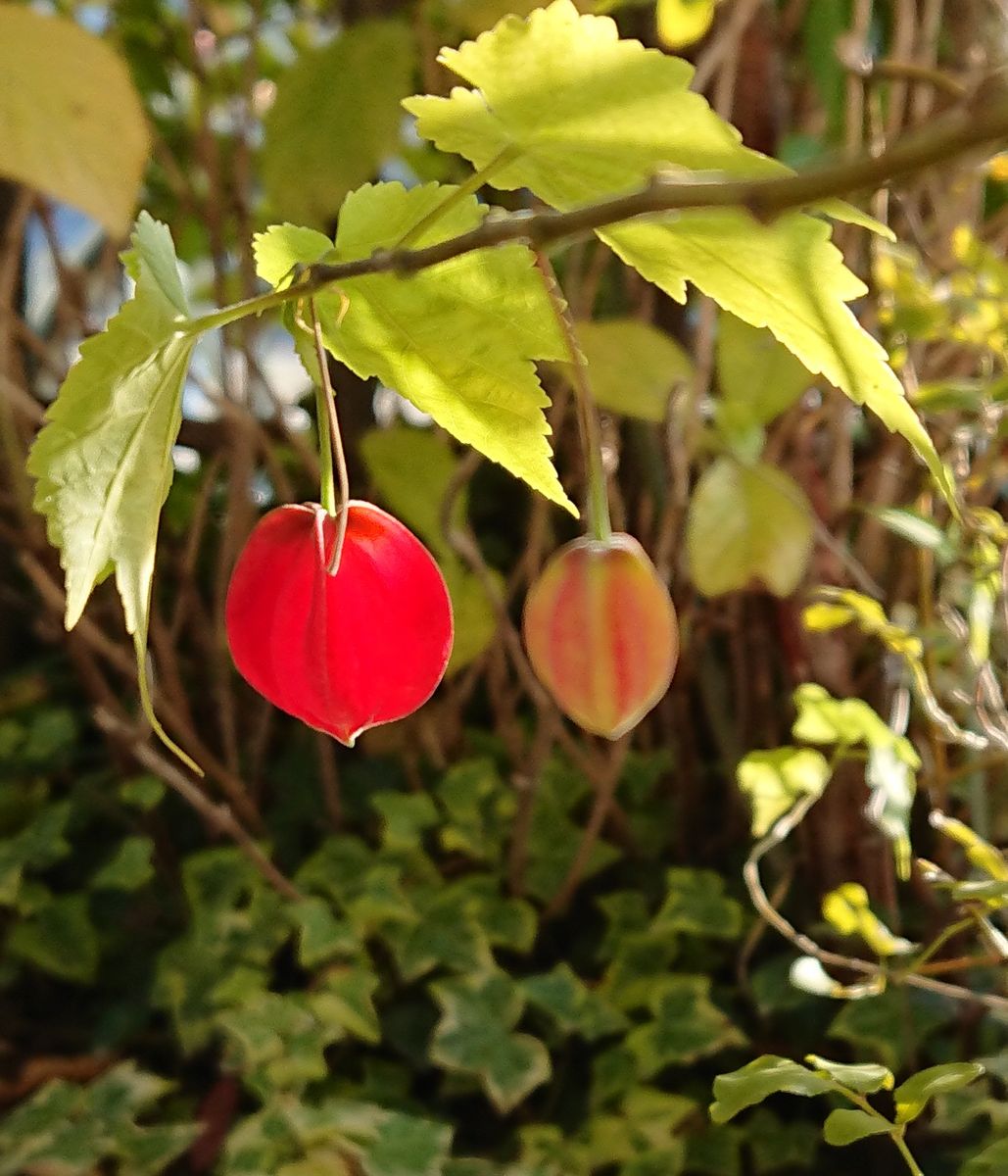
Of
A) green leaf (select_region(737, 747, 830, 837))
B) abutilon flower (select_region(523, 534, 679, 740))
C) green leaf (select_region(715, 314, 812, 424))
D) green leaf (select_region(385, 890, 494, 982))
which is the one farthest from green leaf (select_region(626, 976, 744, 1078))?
abutilon flower (select_region(523, 534, 679, 740))

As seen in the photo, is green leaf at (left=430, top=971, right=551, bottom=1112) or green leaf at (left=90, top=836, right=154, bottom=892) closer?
green leaf at (left=430, top=971, right=551, bottom=1112)

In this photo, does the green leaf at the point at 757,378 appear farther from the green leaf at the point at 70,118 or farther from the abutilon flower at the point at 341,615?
the abutilon flower at the point at 341,615

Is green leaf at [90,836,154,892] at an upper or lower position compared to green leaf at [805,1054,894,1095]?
lower

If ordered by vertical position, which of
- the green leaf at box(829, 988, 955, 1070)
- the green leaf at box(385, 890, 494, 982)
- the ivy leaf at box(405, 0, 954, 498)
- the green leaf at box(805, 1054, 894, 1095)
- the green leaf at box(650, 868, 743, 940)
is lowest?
the green leaf at box(829, 988, 955, 1070)

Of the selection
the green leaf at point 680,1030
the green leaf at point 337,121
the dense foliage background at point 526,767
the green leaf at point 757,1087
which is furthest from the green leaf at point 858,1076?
the green leaf at point 337,121

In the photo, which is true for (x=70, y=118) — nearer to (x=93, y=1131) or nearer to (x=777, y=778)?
(x=777, y=778)

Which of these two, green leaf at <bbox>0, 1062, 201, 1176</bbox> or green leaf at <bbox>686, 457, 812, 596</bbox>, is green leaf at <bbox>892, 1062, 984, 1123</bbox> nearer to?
green leaf at <bbox>686, 457, 812, 596</bbox>
